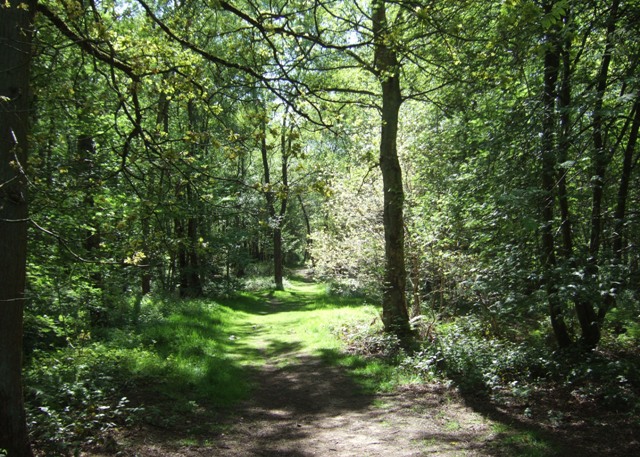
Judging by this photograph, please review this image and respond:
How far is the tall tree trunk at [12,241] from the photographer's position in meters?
3.76

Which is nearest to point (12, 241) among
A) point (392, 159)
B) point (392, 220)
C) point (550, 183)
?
point (550, 183)

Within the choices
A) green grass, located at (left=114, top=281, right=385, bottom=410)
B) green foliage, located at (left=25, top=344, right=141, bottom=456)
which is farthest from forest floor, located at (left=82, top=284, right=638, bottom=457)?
green grass, located at (left=114, top=281, right=385, bottom=410)

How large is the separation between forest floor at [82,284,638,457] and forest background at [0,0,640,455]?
94 cm

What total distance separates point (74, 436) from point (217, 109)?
385 cm

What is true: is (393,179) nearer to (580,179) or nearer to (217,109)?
(580,179)

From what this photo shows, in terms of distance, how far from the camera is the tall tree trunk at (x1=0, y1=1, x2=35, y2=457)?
376 centimetres

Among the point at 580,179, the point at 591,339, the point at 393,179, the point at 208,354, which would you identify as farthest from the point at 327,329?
the point at 580,179

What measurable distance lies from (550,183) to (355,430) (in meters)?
4.68

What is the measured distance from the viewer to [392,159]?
32.2ft

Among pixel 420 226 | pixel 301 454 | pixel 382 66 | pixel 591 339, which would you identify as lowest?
pixel 301 454

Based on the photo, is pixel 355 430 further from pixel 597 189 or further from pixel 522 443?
pixel 597 189

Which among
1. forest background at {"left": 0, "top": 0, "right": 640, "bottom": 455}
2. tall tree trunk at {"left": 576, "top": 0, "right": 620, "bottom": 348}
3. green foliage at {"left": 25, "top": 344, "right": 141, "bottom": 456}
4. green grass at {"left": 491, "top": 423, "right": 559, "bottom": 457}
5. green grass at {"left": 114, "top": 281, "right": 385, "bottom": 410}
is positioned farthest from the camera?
green grass at {"left": 114, "top": 281, "right": 385, "bottom": 410}

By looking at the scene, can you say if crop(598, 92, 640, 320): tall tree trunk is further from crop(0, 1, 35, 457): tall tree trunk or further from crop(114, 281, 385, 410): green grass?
crop(0, 1, 35, 457): tall tree trunk

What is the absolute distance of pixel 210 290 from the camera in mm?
19609
